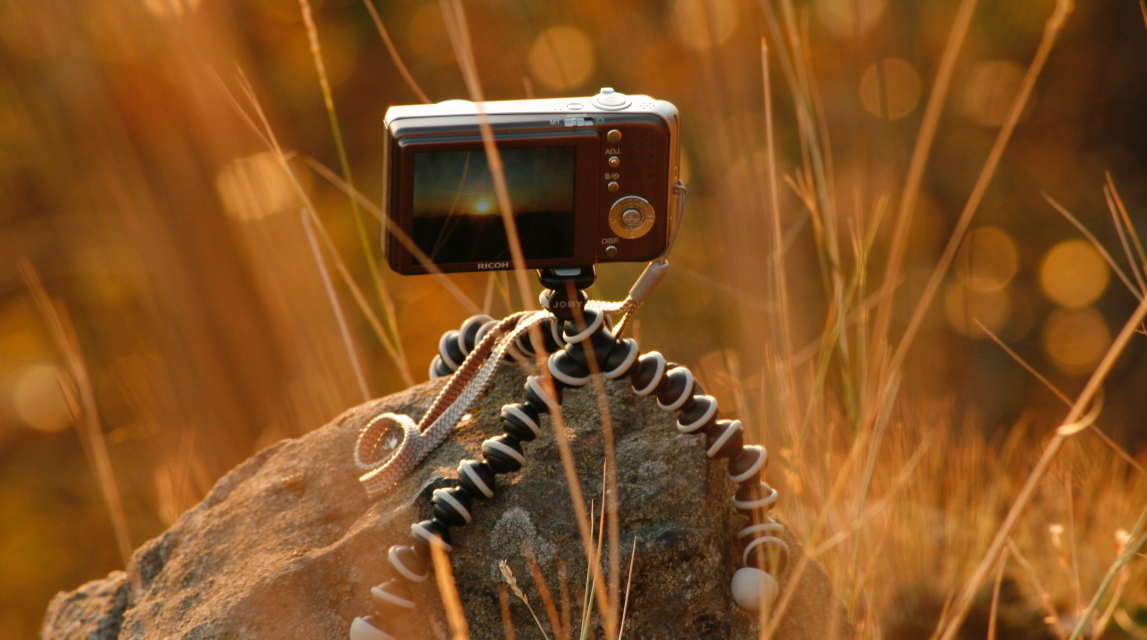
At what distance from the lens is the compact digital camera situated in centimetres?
84

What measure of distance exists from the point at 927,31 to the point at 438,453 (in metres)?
3.70

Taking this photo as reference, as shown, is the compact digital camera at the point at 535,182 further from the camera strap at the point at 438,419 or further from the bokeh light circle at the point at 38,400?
the bokeh light circle at the point at 38,400

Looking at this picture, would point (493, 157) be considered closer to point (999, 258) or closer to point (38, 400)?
point (38, 400)

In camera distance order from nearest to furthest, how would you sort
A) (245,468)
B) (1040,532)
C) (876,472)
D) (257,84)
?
(245,468) < (876,472) < (1040,532) < (257,84)

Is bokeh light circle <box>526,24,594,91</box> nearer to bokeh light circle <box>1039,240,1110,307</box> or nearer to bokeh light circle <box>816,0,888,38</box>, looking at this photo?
bokeh light circle <box>816,0,888,38</box>

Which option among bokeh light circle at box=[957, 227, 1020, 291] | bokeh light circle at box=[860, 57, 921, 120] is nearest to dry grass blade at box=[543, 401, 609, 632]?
bokeh light circle at box=[860, 57, 921, 120]

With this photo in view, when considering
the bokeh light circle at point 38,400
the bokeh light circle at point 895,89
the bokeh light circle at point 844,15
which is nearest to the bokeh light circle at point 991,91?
the bokeh light circle at point 895,89

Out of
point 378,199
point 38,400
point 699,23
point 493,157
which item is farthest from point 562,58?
point 493,157

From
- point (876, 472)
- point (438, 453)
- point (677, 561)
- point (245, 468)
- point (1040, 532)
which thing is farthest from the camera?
point (1040, 532)

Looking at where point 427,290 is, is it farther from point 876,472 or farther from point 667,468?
point 667,468

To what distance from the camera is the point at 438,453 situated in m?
1.06

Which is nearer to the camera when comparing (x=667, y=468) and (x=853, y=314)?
(x=667, y=468)

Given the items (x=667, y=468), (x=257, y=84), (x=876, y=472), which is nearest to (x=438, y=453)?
(x=667, y=468)

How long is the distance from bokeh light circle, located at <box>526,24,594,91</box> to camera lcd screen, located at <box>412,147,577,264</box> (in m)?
2.71
